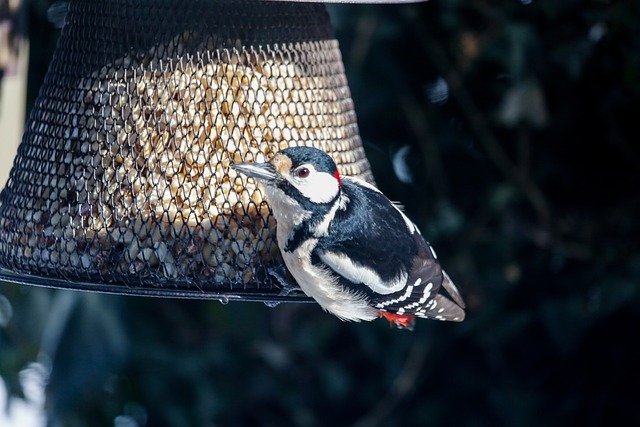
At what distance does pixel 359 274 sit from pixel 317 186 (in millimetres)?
274

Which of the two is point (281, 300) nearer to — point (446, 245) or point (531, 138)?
point (446, 245)

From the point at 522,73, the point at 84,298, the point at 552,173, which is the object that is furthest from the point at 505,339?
the point at 84,298

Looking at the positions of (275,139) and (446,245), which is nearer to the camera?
(275,139)

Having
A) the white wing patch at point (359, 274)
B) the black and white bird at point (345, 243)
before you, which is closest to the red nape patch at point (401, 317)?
the black and white bird at point (345, 243)

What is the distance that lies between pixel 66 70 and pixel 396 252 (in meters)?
1.02

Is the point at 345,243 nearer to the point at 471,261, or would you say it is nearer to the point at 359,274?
the point at 359,274

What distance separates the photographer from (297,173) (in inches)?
87.9

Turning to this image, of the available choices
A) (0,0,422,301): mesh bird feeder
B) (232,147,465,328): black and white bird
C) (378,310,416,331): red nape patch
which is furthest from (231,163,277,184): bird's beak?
(378,310,416,331): red nape patch

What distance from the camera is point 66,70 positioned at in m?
2.57

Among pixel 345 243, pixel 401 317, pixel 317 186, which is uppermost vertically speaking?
pixel 317 186

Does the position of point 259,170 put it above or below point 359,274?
above

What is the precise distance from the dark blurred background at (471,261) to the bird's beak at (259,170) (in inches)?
64.8

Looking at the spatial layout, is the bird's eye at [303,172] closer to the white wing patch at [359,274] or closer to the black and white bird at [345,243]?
the black and white bird at [345,243]

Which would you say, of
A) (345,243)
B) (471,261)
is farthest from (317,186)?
(471,261)
